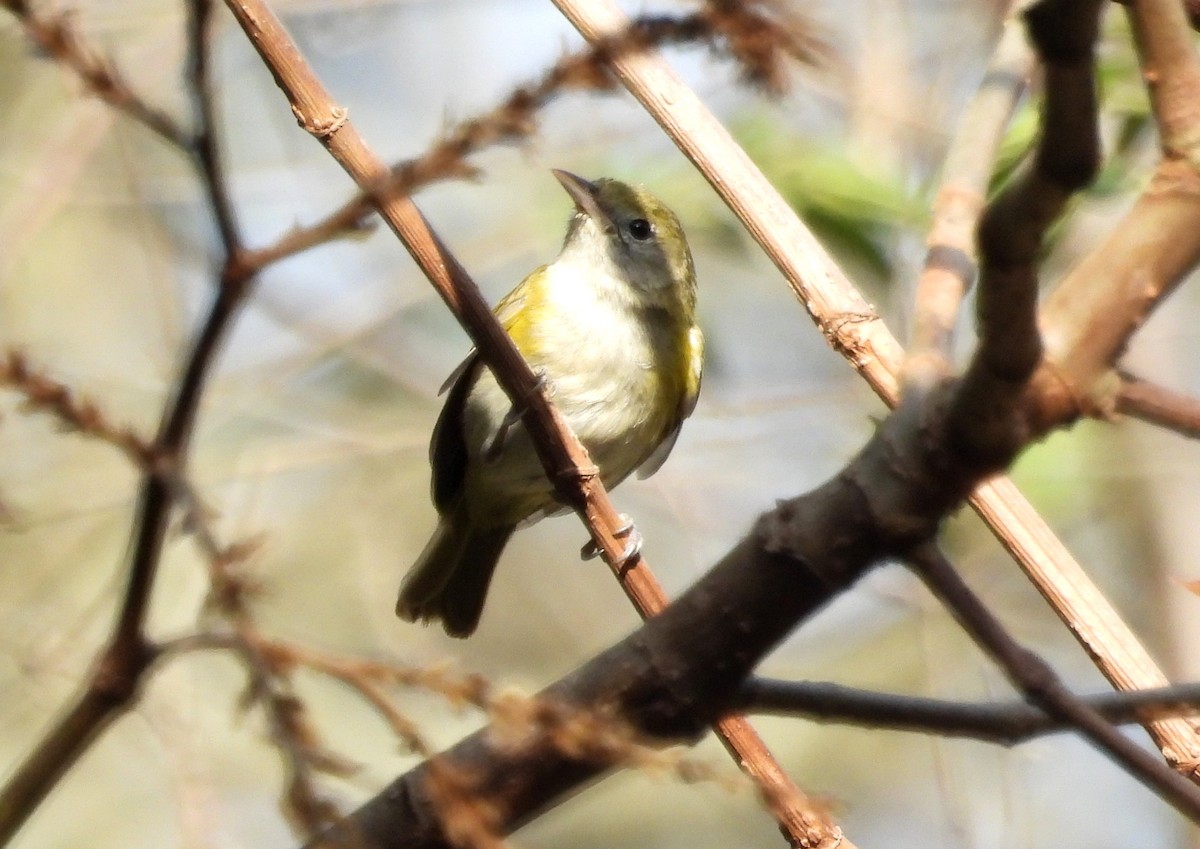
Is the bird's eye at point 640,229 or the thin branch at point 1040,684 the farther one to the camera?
the bird's eye at point 640,229

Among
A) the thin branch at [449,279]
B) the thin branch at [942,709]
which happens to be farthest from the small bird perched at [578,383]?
the thin branch at [942,709]

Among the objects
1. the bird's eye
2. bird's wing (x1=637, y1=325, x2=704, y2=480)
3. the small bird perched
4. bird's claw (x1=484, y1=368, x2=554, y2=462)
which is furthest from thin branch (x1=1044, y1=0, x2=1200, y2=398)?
the bird's eye

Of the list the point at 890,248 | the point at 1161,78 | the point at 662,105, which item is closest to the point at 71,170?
the point at 890,248

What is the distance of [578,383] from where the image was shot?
447 centimetres

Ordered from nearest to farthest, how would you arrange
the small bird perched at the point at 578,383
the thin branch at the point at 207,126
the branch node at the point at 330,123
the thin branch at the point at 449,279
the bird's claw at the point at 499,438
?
the thin branch at the point at 207,126, the thin branch at the point at 449,279, the branch node at the point at 330,123, the bird's claw at the point at 499,438, the small bird perched at the point at 578,383

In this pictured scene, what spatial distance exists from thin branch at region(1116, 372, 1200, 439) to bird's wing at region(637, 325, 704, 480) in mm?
3613

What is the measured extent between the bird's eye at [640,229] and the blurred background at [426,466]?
0.14 meters

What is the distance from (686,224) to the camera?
4852mm

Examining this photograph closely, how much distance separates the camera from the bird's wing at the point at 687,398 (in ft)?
15.7

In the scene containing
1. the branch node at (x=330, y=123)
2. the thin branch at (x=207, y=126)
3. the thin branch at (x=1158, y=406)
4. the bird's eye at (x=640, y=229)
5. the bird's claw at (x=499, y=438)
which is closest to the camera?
the thin branch at (x=1158, y=406)

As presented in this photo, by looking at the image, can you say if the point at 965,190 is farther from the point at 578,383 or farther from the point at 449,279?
the point at 578,383

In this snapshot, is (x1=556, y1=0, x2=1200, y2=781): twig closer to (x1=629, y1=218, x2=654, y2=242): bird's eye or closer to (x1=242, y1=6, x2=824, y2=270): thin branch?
(x1=242, y1=6, x2=824, y2=270): thin branch

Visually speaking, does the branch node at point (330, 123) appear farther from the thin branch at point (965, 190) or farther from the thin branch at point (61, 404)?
the thin branch at point (965, 190)

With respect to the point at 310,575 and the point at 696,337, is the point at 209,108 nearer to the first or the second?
the point at 696,337
